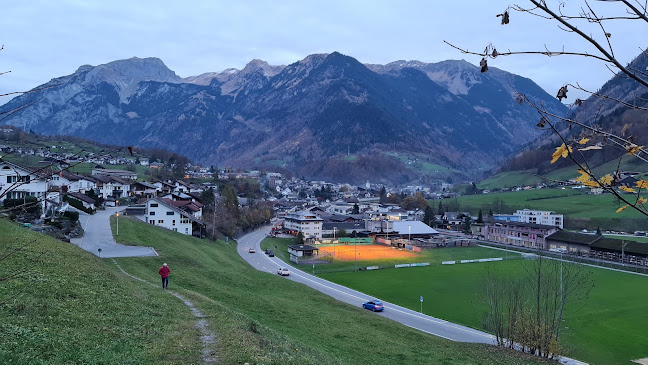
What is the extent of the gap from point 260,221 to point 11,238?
75.3 metres

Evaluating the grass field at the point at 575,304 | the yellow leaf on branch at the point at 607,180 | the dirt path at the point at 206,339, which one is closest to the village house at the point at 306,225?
the grass field at the point at 575,304

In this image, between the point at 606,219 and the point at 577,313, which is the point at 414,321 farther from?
the point at 606,219

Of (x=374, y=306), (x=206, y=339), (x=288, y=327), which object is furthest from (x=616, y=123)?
(x=206, y=339)

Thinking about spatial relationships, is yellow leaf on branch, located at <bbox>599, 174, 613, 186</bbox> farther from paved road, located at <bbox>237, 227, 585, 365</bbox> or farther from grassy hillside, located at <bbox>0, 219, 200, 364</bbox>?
paved road, located at <bbox>237, 227, 585, 365</bbox>

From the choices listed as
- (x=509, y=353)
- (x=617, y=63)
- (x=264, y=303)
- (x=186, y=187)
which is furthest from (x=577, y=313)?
(x=186, y=187)

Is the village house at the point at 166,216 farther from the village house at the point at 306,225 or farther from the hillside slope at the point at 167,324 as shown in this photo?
the village house at the point at 306,225

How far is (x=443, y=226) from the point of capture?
115312mm

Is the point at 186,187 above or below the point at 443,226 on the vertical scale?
above

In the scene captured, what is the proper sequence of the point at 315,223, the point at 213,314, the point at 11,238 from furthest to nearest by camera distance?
the point at 315,223, the point at 11,238, the point at 213,314

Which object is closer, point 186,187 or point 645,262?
point 645,262

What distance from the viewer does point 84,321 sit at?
13078mm

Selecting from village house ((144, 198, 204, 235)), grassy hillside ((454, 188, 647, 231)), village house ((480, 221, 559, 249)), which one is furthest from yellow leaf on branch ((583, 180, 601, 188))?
grassy hillside ((454, 188, 647, 231))

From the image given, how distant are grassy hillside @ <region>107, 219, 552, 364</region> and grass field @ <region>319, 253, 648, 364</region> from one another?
34.0 ft

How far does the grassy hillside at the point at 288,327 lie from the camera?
13188mm
